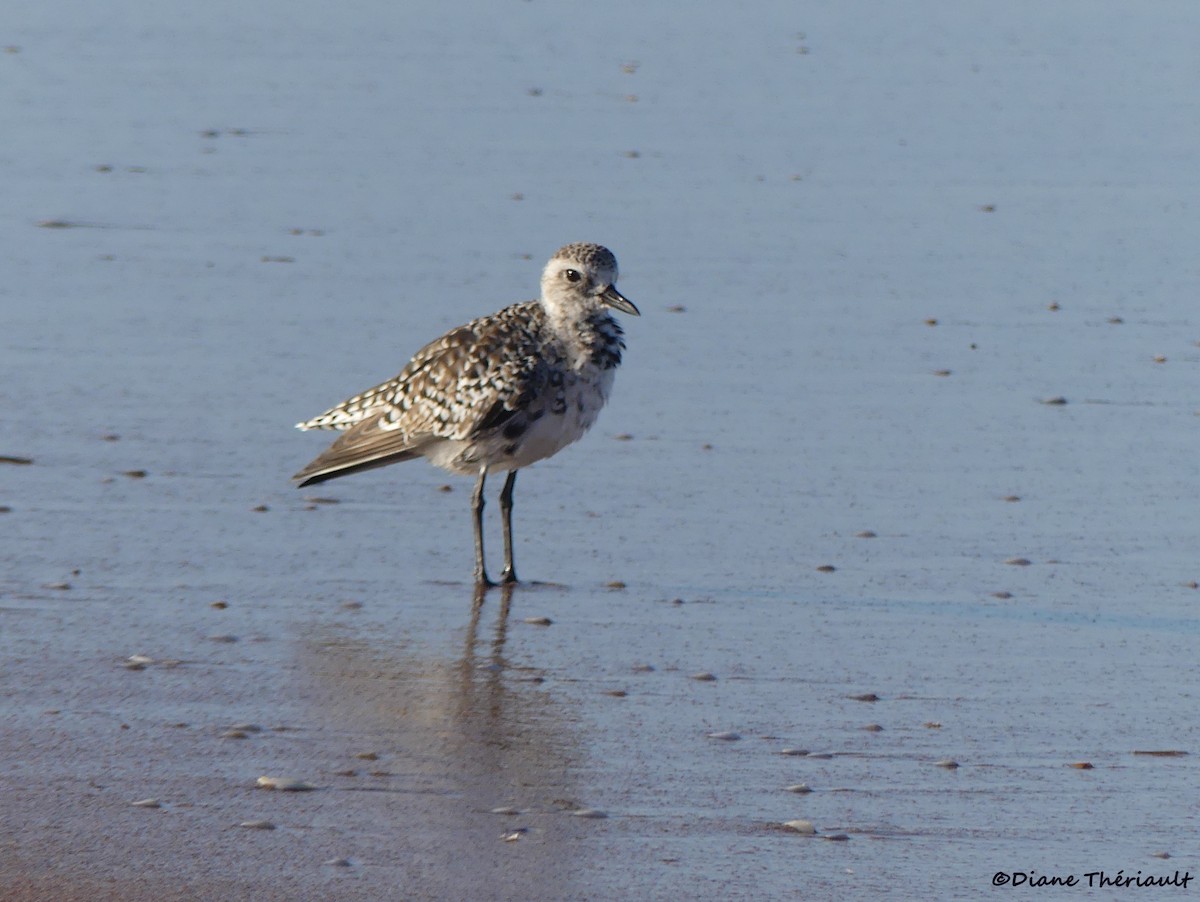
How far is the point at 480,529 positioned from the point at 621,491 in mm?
883

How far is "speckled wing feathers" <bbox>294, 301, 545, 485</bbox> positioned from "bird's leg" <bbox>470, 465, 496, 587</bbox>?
0.18 metres

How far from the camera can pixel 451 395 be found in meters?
7.86

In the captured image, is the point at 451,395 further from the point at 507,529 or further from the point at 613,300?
the point at 613,300

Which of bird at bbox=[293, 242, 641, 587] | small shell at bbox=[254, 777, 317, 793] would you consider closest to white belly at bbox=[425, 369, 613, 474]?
bird at bbox=[293, 242, 641, 587]

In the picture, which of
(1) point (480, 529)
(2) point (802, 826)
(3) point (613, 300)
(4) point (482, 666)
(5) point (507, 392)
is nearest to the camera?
(2) point (802, 826)

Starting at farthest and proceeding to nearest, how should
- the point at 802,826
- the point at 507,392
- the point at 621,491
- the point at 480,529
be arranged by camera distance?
the point at 621,491, the point at 507,392, the point at 480,529, the point at 802,826

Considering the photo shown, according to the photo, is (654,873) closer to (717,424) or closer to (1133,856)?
(1133,856)

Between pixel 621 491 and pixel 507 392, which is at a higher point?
pixel 507 392

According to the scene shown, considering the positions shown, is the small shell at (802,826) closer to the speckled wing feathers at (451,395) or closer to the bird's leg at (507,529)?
the bird's leg at (507,529)

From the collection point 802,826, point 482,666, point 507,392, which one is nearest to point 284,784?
point 482,666

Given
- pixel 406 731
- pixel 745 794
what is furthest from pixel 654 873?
A: pixel 406 731

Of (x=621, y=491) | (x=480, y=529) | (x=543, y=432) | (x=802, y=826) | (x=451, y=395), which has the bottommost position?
(x=802, y=826)

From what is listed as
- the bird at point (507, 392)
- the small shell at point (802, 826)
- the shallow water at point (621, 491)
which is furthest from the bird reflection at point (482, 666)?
the small shell at point (802, 826)

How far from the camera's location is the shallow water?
553cm
